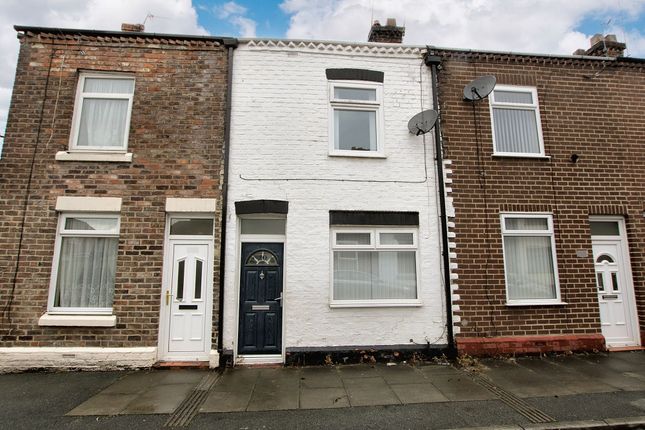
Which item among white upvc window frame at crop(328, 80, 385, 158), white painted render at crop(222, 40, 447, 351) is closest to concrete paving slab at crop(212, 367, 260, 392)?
white painted render at crop(222, 40, 447, 351)

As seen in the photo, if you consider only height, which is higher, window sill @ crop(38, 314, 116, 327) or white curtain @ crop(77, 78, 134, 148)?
white curtain @ crop(77, 78, 134, 148)

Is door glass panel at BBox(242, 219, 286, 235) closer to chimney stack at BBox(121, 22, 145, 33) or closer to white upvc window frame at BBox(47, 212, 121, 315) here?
white upvc window frame at BBox(47, 212, 121, 315)

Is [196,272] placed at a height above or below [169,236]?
below

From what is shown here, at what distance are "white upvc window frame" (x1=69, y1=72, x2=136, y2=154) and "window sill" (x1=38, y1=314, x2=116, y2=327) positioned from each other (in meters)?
2.96

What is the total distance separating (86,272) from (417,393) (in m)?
6.06

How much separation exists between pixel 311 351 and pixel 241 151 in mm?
3955

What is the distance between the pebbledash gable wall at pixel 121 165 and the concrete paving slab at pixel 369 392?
2665 mm

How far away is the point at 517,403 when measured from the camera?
15.3ft

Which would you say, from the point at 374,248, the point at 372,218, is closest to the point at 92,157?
the point at 372,218

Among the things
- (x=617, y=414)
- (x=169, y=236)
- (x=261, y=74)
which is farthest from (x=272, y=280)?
(x=617, y=414)

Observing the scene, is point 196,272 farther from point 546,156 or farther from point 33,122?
point 546,156

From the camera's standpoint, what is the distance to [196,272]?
671cm

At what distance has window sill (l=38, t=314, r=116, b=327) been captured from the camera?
20.3 feet

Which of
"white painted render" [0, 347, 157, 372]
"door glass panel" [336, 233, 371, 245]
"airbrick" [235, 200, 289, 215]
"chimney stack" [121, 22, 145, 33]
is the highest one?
"chimney stack" [121, 22, 145, 33]
